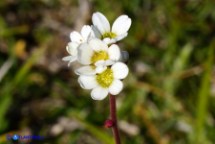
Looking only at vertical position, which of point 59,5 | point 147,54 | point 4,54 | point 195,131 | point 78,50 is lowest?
point 78,50

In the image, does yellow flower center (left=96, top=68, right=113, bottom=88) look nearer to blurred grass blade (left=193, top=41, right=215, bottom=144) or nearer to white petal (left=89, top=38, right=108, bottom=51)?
white petal (left=89, top=38, right=108, bottom=51)

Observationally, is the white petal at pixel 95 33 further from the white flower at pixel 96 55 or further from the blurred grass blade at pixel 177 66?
the blurred grass blade at pixel 177 66

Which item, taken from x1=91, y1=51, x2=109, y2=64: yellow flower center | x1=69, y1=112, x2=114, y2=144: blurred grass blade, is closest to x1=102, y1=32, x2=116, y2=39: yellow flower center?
x1=91, y1=51, x2=109, y2=64: yellow flower center

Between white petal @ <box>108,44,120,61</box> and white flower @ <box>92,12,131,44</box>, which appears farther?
white flower @ <box>92,12,131,44</box>

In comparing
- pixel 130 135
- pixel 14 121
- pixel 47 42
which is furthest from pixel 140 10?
pixel 14 121

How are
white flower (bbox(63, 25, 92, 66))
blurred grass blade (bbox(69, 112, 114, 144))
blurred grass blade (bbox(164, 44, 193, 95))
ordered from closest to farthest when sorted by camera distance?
1. white flower (bbox(63, 25, 92, 66))
2. blurred grass blade (bbox(69, 112, 114, 144))
3. blurred grass blade (bbox(164, 44, 193, 95))

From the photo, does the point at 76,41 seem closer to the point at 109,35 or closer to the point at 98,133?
the point at 109,35

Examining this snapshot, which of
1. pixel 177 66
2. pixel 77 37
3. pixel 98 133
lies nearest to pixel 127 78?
pixel 177 66

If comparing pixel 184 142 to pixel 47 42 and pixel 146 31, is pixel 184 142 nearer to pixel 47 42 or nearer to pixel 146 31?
pixel 146 31
